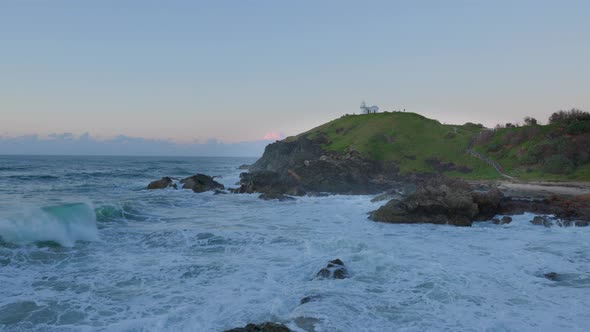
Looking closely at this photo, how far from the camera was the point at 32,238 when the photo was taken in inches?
704

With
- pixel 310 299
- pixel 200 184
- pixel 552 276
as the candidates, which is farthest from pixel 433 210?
pixel 200 184

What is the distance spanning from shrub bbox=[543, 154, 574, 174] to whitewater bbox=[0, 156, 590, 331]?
2313 centimetres

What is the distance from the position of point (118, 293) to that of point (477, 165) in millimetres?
50470

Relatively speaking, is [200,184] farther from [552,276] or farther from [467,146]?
[467,146]

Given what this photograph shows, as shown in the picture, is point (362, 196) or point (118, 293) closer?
point (118, 293)

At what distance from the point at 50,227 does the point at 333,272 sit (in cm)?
1574

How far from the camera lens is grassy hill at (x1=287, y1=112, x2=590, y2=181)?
139 feet

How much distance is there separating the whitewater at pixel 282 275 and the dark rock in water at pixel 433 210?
1071 millimetres

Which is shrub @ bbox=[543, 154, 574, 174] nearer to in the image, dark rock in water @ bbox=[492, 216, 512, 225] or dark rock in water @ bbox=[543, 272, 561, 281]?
dark rock in water @ bbox=[492, 216, 512, 225]

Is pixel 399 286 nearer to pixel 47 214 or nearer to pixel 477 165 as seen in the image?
pixel 47 214

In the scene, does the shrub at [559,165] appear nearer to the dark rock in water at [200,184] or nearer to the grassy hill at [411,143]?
the grassy hill at [411,143]

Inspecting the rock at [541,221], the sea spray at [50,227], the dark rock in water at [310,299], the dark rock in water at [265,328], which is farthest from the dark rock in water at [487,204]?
the sea spray at [50,227]

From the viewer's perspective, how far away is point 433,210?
→ 932 inches

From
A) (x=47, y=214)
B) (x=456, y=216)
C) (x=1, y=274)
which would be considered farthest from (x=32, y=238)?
(x=456, y=216)
